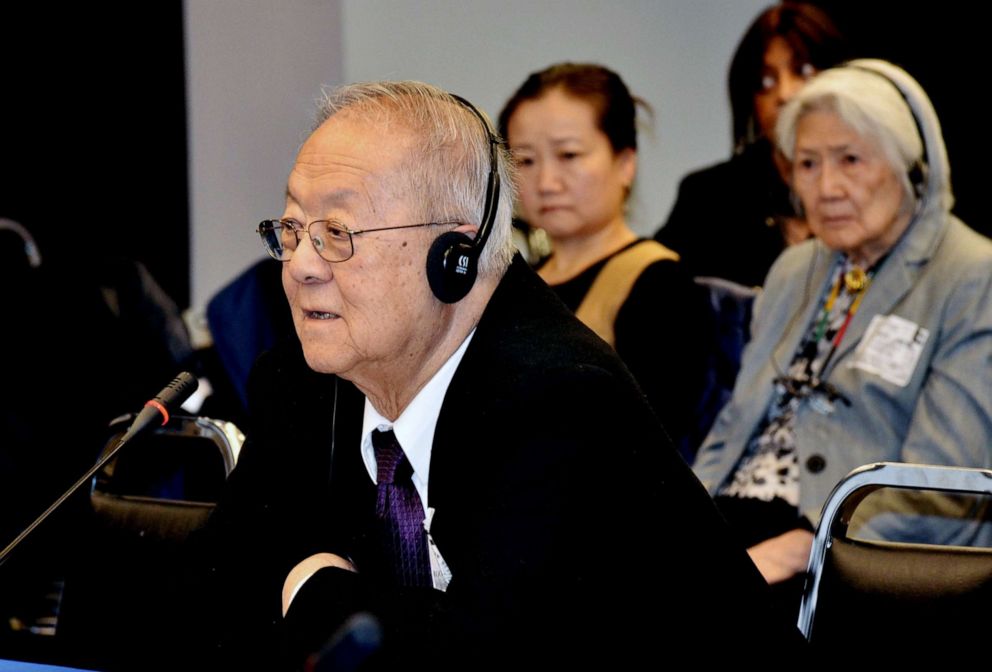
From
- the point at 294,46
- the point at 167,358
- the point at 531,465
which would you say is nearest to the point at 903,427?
the point at 531,465

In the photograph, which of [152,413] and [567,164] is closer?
[152,413]

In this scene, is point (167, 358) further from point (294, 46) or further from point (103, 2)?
point (103, 2)

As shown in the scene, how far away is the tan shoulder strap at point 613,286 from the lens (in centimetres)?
272

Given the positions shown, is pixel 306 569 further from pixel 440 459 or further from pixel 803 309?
pixel 803 309

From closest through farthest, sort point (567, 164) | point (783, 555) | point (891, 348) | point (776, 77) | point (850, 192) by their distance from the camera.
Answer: point (783, 555) < point (891, 348) < point (850, 192) < point (567, 164) < point (776, 77)

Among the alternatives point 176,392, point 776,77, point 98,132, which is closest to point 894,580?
point 176,392

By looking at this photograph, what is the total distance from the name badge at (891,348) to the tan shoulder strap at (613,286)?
0.55 meters

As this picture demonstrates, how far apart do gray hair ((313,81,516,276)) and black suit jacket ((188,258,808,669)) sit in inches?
5.0

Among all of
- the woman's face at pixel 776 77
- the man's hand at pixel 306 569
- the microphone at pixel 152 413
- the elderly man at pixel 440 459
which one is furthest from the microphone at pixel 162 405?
the woman's face at pixel 776 77

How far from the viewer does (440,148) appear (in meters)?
1.47

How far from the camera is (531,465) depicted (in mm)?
1285

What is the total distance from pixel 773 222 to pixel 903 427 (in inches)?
43.8

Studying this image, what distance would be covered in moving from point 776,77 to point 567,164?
85 cm

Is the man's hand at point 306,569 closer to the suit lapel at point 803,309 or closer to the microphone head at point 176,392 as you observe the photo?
the microphone head at point 176,392
